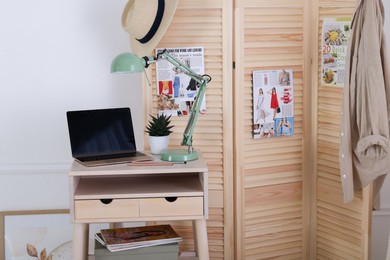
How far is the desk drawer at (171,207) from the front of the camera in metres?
2.67

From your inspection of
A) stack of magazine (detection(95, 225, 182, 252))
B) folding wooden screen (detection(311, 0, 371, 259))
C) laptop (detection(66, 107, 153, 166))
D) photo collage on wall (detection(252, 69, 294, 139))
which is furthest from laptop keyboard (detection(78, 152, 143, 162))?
folding wooden screen (detection(311, 0, 371, 259))

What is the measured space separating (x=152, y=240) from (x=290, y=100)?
93 cm

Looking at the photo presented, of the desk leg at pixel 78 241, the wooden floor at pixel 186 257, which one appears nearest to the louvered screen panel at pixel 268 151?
the wooden floor at pixel 186 257

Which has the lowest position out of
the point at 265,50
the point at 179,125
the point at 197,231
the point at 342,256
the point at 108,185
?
the point at 342,256

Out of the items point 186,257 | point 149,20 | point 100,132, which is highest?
point 149,20

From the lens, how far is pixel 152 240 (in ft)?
9.23

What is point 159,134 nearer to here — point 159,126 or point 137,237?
point 159,126

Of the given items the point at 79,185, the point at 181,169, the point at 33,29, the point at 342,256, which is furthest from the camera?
the point at 33,29

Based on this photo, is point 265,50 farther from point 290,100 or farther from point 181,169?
point 181,169

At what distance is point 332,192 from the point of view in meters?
3.09

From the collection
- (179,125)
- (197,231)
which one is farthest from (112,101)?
(197,231)

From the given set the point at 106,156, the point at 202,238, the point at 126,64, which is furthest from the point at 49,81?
the point at 202,238

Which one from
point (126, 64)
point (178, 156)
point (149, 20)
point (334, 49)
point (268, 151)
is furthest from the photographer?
point (268, 151)

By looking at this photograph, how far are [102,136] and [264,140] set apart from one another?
2.50 feet
